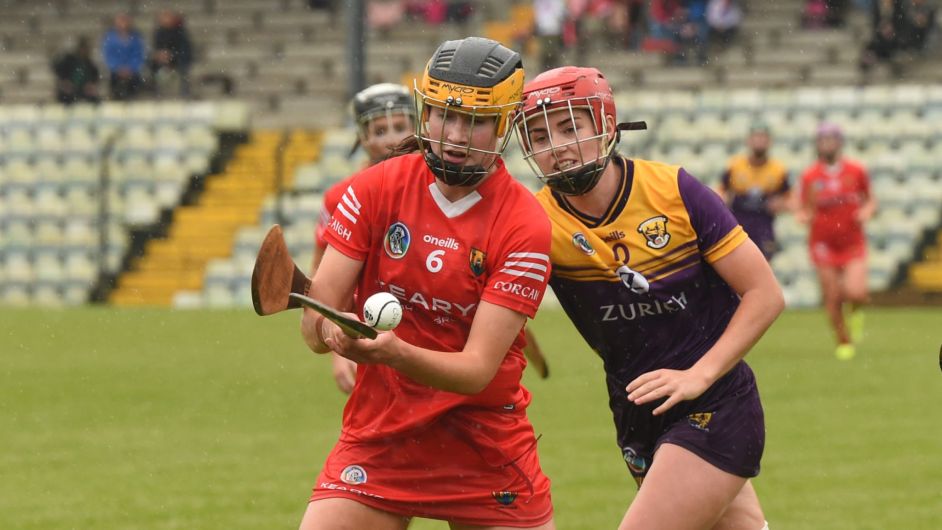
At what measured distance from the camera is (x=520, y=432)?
4.29m

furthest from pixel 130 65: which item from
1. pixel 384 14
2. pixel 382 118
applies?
pixel 382 118

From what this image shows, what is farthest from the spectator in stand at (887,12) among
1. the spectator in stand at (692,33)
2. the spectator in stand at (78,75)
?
the spectator in stand at (78,75)

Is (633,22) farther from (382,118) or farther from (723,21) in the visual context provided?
(382,118)

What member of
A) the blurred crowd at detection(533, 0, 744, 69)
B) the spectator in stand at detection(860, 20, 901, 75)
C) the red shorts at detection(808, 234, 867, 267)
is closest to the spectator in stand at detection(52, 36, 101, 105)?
the blurred crowd at detection(533, 0, 744, 69)

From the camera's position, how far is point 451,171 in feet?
13.1

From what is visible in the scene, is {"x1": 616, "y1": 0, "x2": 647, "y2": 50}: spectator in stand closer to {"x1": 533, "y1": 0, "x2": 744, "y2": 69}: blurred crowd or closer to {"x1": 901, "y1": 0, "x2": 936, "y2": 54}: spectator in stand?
{"x1": 533, "y1": 0, "x2": 744, "y2": 69}: blurred crowd

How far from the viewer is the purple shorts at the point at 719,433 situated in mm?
4469

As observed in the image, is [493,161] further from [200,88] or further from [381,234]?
[200,88]

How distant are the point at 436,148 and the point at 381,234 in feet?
0.95

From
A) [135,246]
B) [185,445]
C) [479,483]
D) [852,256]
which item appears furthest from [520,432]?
[135,246]

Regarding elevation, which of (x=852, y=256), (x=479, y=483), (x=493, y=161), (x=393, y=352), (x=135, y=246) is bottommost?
(x=135, y=246)

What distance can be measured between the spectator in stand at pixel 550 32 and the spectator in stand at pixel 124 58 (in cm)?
591

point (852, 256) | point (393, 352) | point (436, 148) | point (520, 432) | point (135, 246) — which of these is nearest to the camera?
point (393, 352)

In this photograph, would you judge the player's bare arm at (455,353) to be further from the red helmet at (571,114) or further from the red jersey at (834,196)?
the red jersey at (834,196)
